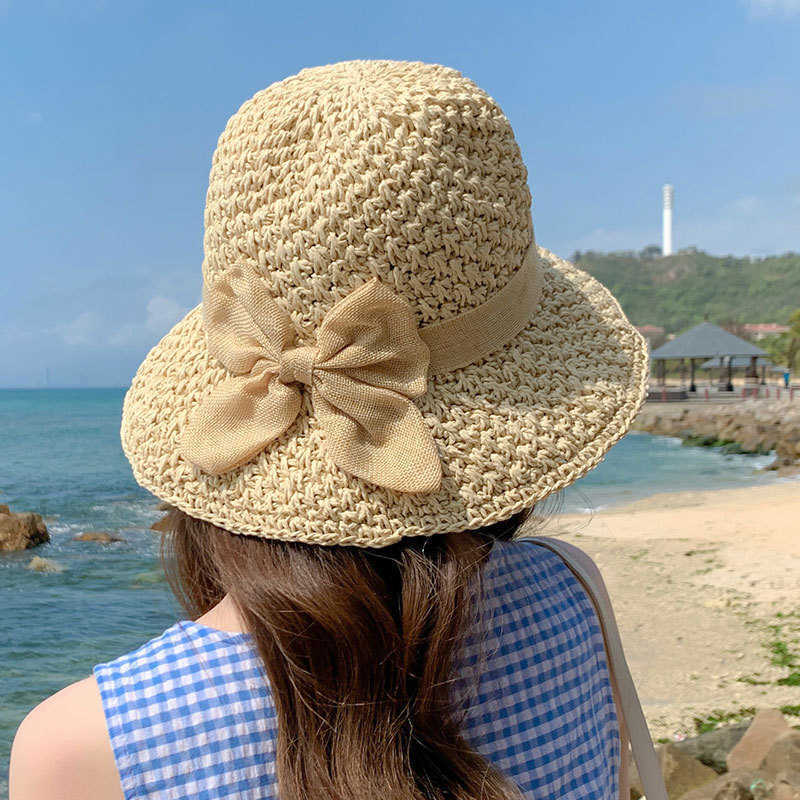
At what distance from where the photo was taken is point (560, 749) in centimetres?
103

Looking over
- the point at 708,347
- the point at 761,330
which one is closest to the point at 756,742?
the point at 708,347

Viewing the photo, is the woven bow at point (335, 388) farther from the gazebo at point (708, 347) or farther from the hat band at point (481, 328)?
the gazebo at point (708, 347)

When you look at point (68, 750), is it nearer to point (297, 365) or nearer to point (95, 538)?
point (297, 365)

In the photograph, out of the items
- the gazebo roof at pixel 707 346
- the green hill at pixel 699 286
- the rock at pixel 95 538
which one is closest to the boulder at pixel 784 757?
the rock at pixel 95 538

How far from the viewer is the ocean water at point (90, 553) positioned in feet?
26.5

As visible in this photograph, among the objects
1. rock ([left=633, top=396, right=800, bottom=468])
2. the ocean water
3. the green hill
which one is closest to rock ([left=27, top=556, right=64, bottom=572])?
the ocean water

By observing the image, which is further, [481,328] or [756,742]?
[756,742]

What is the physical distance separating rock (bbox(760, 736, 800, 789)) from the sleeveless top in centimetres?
275

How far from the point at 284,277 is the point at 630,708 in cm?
84

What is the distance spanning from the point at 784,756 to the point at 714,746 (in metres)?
0.52

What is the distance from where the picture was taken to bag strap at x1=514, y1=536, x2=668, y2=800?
1.15 meters

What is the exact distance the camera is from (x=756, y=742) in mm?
3797

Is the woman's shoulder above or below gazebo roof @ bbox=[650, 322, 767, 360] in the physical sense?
below

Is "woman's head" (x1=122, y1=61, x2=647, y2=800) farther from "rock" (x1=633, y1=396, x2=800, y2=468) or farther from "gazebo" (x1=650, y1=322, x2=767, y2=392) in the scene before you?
"gazebo" (x1=650, y1=322, x2=767, y2=392)
